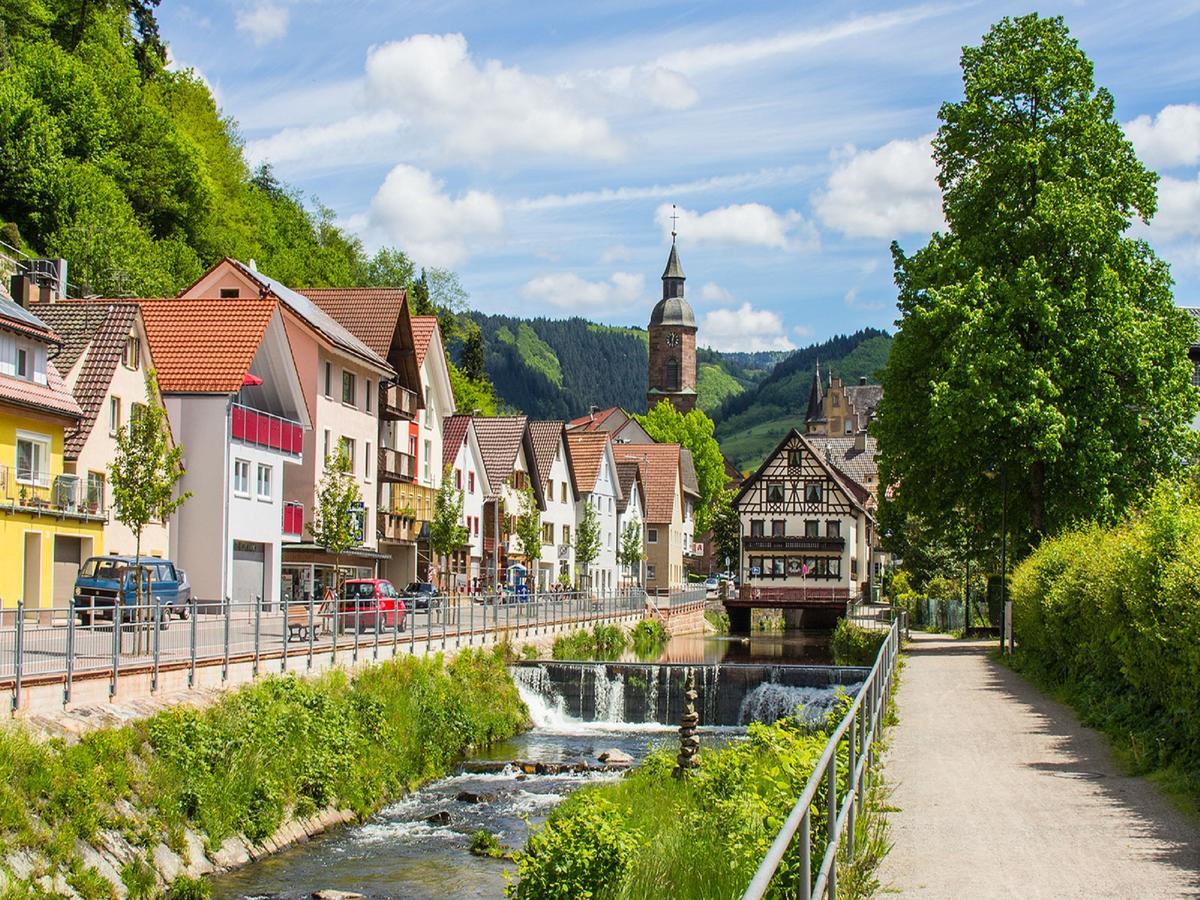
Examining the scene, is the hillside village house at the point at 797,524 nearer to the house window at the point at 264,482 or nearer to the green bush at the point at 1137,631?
the house window at the point at 264,482

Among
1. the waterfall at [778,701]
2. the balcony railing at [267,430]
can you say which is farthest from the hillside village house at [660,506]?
the waterfall at [778,701]

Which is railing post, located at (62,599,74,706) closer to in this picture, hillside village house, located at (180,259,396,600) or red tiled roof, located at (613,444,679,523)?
hillside village house, located at (180,259,396,600)

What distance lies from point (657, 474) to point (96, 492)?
74537 millimetres

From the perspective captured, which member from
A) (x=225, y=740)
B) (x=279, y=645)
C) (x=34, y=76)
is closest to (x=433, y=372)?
(x=34, y=76)

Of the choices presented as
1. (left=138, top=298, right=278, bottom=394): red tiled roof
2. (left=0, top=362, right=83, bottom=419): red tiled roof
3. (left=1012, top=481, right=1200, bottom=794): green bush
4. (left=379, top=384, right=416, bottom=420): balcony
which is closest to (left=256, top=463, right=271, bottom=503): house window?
(left=138, top=298, right=278, bottom=394): red tiled roof

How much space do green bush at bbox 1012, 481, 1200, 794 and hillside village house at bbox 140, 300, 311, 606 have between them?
22.7m

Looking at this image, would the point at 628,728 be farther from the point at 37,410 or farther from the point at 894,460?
the point at 37,410

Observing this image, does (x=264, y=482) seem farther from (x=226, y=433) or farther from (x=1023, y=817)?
(x=1023, y=817)

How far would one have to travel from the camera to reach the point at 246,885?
57.5 feet

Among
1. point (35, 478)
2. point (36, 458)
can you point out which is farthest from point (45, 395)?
point (35, 478)

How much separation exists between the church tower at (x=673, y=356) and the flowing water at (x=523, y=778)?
137306mm

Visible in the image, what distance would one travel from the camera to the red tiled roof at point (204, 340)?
136ft

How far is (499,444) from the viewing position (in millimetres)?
75000

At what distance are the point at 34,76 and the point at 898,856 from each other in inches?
2624
